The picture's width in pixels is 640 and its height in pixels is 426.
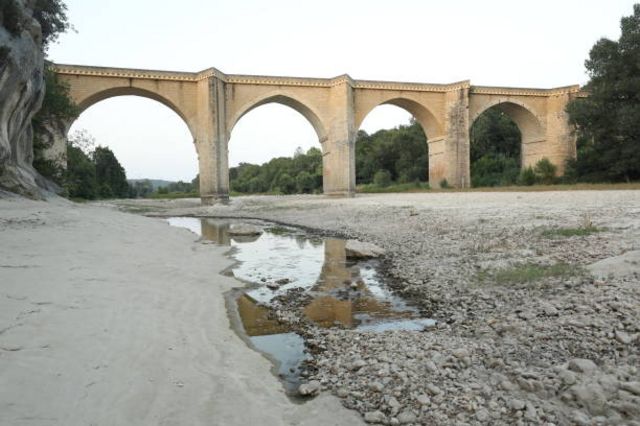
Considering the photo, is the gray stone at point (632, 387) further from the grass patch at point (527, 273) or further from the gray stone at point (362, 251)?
the gray stone at point (362, 251)

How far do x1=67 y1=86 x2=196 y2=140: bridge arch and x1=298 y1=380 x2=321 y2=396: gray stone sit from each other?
78.4 feet

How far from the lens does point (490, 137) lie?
41812mm

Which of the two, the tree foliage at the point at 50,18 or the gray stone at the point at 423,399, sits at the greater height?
the tree foliage at the point at 50,18

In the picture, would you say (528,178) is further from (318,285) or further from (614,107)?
(318,285)

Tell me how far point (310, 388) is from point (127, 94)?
85.5 feet

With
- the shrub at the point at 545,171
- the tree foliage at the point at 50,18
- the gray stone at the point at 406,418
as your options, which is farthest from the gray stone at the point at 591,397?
the shrub at the point at 545,171

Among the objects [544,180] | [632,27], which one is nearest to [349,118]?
[544,180]

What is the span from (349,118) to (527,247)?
20.6 meters

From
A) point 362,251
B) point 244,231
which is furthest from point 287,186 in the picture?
point 362,251

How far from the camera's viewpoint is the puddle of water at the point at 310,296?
383 cm

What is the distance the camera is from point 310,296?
5.32 m

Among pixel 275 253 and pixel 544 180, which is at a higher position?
pixel 544 180

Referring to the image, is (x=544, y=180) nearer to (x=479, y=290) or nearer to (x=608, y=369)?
(x=479, y=290)

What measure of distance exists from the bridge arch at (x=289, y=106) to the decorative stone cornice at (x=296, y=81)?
33.9 inches
